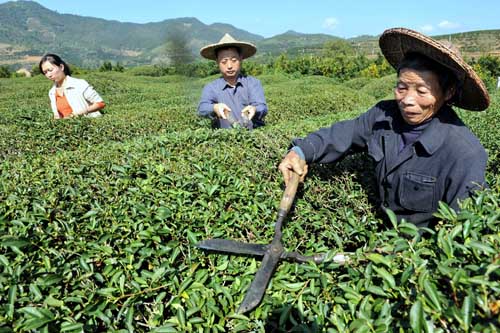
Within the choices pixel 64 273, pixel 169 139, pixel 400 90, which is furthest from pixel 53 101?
pixel 400 90

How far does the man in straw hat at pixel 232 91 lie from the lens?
4.06m

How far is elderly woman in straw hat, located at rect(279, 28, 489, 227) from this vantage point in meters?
1.86

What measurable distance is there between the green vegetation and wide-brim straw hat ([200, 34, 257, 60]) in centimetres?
151

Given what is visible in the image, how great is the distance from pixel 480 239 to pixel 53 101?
537cm

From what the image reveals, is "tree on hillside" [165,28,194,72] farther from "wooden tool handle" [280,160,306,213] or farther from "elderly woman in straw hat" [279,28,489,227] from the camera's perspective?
"wooden tool handle" [280,160,306,213]

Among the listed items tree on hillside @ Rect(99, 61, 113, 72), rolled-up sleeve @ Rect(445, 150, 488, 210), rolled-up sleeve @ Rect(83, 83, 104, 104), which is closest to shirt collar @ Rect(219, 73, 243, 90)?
rolled-up sleeve @ Rect(83, 83, 104, 104)

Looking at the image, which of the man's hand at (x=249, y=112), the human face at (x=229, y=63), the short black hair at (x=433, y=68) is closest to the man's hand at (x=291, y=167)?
the short black hair at (x=433, y=68)

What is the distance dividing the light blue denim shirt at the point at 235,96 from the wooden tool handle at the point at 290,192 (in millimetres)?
2142

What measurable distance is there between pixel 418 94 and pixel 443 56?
21 cm

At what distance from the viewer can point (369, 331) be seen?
1006mm

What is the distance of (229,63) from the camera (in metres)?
4.05

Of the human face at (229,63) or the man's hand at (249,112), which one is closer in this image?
the man's hand at (249,112)

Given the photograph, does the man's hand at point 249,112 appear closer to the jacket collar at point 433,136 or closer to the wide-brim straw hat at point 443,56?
the wide-brim straw hat at point 443,56

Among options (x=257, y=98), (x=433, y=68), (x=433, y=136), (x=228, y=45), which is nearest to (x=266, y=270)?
(x=433, y=136)
